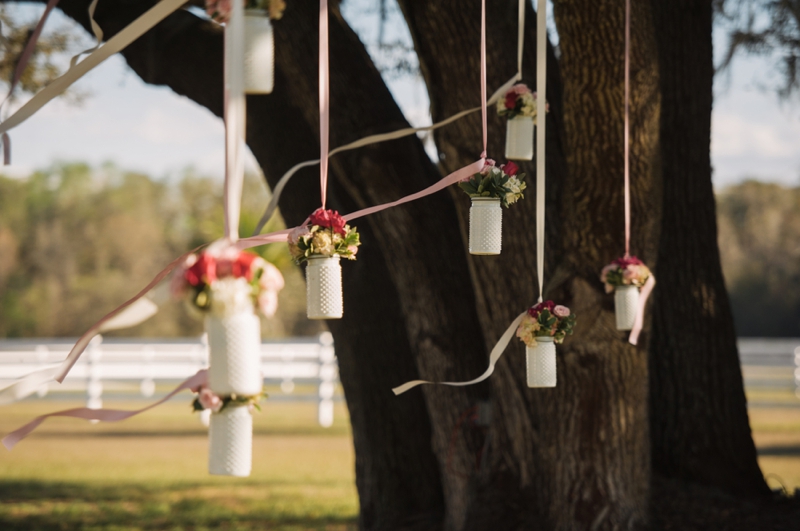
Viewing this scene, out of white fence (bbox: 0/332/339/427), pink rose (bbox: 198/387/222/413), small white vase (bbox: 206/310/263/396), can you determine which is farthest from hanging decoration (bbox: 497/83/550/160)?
white fence (bbox: 0/332/339/427)

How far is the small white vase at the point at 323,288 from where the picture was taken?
8.66 ft

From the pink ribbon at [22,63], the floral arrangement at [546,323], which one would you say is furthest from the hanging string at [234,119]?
the floral arrangement at [546,323]

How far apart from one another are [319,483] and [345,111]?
17.8 feet

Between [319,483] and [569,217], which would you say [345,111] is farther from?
[319,483]

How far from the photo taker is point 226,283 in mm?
1768

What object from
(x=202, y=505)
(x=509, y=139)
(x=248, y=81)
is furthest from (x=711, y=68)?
(x=202, y=505)

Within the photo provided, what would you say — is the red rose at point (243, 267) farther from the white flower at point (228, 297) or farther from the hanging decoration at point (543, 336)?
the hanging decoration at point (543, 336)

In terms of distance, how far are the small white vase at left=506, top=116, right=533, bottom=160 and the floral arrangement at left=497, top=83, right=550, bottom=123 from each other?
28 millimetres

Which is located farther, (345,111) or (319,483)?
(319,483)

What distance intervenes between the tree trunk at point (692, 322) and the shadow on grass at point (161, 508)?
120 inches

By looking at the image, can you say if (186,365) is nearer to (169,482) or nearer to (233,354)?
(169,482)

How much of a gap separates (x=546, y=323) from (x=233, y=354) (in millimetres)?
1659

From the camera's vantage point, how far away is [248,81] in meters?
2.04

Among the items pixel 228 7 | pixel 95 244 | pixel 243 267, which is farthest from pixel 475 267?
pixel 95 244
